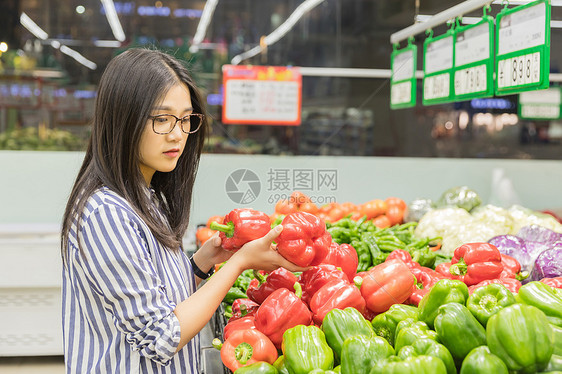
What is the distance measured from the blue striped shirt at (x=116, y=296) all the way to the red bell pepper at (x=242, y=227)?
10.0 inches

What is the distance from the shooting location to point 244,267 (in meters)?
1.76

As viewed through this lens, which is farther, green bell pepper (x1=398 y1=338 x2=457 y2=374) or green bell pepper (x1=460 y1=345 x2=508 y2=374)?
green bell pepper (x1=398 y1=338 x2=457 y2=374)

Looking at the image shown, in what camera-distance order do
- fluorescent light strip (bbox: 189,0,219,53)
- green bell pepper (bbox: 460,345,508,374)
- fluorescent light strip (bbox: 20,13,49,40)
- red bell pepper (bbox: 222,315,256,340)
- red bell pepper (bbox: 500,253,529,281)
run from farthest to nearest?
fluorescent light strip (bbox: 189,0,219,53)
fluorescent light strip (bbox: 20,13,49,40)
red bell pepper (bbox: 500,253,529,281)
red bell pepper (bbox: 222,315,256,340)
green bell pepper (bbox: 460,345,508,374)

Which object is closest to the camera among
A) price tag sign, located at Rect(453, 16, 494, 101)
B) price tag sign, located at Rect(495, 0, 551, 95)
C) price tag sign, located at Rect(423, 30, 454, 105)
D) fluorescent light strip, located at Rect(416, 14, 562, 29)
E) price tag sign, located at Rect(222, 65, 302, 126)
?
price tag sign, located at Rect(495, 0, 551, 95)

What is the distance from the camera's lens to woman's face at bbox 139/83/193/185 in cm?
167

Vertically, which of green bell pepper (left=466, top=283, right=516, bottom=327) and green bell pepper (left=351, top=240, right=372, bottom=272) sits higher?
green bell pepper (left=466, top=283, right=516, bottom=327)

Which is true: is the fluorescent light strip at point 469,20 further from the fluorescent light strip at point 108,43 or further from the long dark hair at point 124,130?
the fluorescent light strip at point 108,43

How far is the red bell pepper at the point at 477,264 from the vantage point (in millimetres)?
2275

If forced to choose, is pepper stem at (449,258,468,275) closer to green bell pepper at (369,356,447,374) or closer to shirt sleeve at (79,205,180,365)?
green bell pepper at (369,356,447,374)

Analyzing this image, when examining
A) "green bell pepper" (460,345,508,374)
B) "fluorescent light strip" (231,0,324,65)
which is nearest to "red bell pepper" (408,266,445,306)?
"green bell pepper" (460,345,508,374)

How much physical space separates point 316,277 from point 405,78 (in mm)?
2634

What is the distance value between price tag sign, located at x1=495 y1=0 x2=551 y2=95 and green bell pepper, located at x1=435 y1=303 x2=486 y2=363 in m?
1.57

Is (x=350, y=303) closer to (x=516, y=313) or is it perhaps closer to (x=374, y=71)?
(x=516, y=313)

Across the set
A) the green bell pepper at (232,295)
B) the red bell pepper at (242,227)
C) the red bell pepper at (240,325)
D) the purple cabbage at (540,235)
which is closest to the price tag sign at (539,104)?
the purple cabbage at (540,235)
